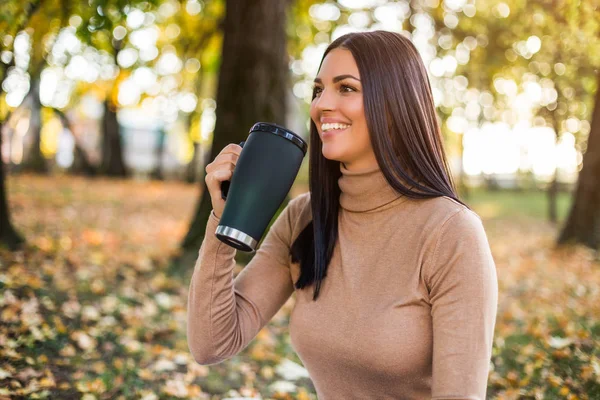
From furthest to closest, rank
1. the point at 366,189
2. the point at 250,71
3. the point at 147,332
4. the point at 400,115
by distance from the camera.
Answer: the point at 250,71 → the point at 147,332 → the point at 366,189 → the point at 400,115

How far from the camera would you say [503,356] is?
13.4 ft

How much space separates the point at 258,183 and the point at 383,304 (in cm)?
58

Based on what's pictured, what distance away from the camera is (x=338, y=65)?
1917 mm

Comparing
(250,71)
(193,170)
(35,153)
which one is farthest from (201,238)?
(193,170)

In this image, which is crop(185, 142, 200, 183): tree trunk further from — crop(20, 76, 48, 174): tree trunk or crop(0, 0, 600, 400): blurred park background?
crop(0, 0, 600, 400): blurred park background

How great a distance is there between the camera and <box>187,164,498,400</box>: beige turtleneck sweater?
165 centimetres

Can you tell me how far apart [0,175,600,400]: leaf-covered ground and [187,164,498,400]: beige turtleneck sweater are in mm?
1409

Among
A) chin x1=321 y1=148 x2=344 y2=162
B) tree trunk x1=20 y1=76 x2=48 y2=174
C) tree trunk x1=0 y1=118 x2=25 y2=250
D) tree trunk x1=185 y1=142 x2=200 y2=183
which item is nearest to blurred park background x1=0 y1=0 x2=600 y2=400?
tree trunk x1=0 y1=118 x2=25 y2=250

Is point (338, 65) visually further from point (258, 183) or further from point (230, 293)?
point (230, 293)

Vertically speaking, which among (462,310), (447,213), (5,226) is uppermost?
(447,213)

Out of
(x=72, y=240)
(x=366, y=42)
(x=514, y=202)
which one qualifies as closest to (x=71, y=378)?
(x=366, y=42)

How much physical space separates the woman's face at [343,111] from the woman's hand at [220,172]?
1.16 feet

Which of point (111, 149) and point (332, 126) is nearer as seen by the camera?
point (332, 126)

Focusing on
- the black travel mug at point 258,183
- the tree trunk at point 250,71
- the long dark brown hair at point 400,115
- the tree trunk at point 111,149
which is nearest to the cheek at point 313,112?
the long dark brown hair at point 400,115
